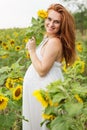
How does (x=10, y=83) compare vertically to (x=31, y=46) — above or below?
below

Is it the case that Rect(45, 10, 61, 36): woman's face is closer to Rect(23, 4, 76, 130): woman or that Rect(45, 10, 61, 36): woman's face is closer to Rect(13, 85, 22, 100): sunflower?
Rect(23, 4, 76, 130): woman

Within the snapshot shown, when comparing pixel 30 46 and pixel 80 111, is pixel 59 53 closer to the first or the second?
pixel 30 46

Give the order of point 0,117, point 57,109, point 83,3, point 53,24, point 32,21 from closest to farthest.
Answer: point 57,109, point 0,117, point 53,24, point 32,21, point 83,3

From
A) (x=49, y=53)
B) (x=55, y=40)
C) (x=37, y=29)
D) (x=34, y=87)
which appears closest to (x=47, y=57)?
(x=49, y=53)

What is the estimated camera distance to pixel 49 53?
2822 mm

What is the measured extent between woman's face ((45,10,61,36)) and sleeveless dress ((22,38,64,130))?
0.28 ft

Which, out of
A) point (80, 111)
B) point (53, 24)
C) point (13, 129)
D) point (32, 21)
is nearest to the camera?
point (80, 111)

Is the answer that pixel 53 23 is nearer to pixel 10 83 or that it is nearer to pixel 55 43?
pixel 55 43

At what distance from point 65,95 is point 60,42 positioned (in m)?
0.94

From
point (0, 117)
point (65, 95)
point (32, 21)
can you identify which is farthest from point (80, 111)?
point (32, 21)

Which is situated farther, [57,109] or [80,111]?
[57,109]

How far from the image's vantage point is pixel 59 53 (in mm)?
2908

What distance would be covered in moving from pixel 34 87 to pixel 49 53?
0.90 feet

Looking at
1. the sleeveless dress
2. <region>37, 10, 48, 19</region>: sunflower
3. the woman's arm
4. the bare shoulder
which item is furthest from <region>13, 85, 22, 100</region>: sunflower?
<region>37, 10, 48, 19</region>: sunflower
